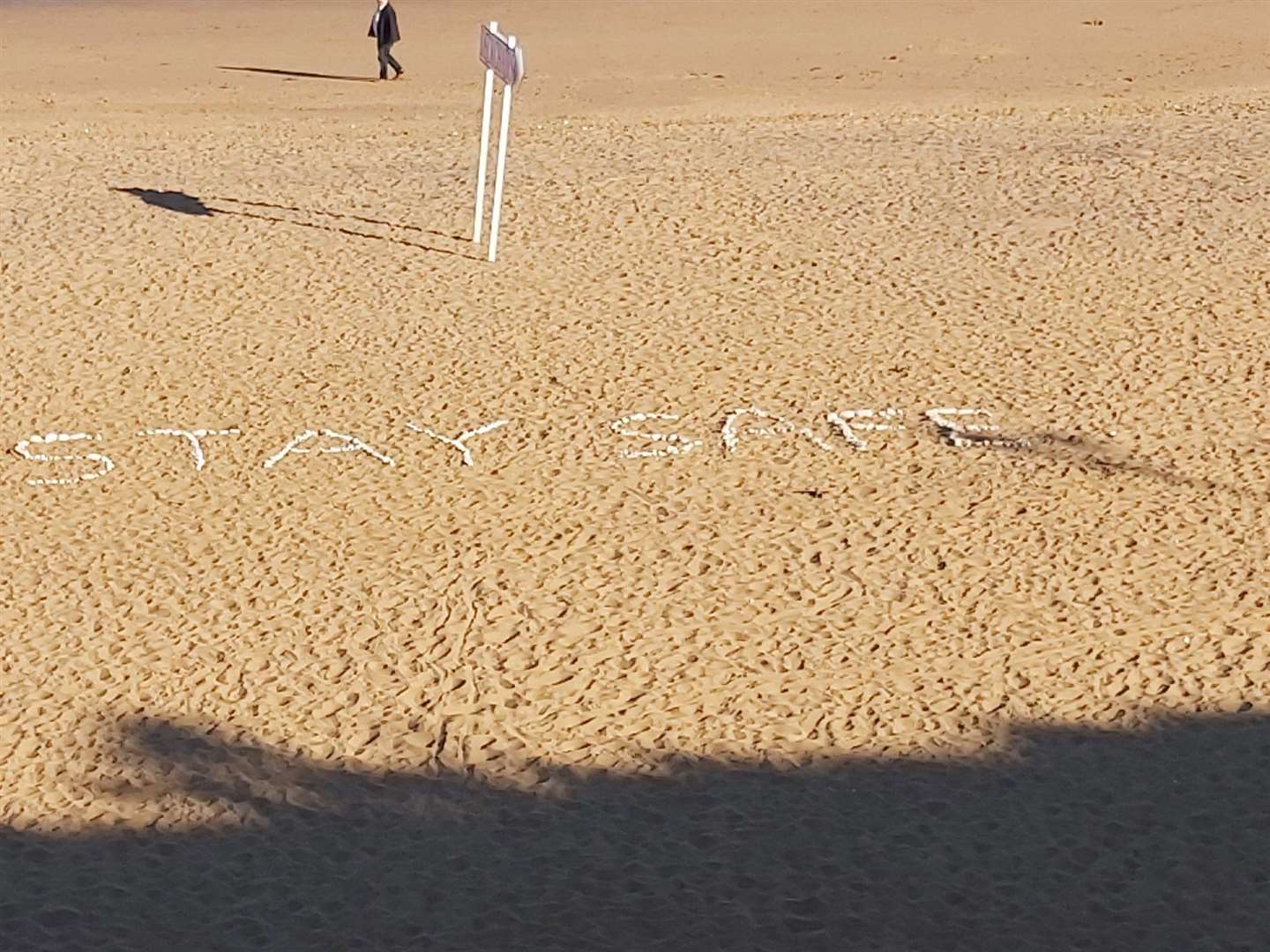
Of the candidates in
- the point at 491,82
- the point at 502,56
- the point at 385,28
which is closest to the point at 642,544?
the point at 502,56

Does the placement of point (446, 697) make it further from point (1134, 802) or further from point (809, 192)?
point (809, 192)

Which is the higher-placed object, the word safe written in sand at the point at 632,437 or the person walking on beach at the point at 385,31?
the person walking on beach at the point at 385,31

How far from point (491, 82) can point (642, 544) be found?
5.34m

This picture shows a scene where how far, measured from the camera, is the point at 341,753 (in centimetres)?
755

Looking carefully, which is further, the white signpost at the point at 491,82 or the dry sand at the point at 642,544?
the white signpost at the point at 491,82

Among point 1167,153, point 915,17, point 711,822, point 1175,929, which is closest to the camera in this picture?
point 1175,929

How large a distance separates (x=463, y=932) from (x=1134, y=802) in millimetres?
2482

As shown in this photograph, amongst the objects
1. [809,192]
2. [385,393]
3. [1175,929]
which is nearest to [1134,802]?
[1175,929]

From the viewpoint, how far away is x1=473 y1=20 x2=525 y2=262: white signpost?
42.4ft

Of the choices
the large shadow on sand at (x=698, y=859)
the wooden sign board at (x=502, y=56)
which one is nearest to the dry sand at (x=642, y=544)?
the large shadow on sand at (x=698, y=859)

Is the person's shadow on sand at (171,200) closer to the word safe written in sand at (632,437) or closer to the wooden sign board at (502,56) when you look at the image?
the wooden sign board at (502,56)

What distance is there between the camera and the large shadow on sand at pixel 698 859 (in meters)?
6.23

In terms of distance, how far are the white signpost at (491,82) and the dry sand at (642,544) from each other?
0.33 m

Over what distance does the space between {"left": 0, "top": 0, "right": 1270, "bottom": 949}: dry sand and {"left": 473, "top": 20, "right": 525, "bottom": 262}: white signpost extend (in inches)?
12.9
